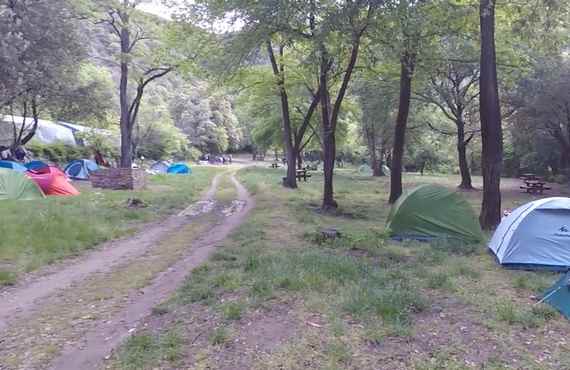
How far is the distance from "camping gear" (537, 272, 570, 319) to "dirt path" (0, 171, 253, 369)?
4955 millimetres

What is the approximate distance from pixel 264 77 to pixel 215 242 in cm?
1237

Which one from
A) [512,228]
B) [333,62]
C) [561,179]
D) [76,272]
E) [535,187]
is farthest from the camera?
[561,179]

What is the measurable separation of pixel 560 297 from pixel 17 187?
47.0ft

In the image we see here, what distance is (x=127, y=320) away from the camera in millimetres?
5312

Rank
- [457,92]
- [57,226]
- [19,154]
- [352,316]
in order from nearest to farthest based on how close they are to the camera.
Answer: [352,316] → [57,226] → [457,92] → [19,154]

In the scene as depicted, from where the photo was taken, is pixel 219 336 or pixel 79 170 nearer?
pixel 219 336

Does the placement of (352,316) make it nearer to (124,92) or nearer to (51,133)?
(124,92)

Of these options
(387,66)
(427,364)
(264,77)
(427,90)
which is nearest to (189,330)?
(427,364)

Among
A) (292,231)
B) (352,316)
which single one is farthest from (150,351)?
(292,231)

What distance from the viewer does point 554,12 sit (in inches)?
428

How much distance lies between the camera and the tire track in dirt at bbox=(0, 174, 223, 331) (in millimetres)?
5816

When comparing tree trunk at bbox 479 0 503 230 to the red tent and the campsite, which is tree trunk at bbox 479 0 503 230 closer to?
the campsite

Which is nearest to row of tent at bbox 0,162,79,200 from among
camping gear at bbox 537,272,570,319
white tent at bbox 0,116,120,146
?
camping gear at bbox 537,272,570,319

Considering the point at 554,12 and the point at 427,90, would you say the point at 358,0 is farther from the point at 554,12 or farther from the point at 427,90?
the point at 427,90
